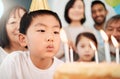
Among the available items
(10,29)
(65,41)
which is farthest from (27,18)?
(65,41)

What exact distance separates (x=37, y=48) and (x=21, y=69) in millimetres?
110

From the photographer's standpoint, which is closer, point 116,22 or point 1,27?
point 1,27

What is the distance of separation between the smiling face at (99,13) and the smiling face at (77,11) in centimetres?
6

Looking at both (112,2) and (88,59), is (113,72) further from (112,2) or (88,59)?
(112,2)

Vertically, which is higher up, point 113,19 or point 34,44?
point 113,19

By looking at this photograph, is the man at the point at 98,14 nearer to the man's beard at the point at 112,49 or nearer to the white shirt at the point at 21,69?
the man's beard at the point at 112,49

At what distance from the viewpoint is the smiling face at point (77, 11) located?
1192 mm

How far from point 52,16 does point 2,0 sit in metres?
0.23

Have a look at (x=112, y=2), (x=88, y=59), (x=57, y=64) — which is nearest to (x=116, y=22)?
(x=112, y=2)

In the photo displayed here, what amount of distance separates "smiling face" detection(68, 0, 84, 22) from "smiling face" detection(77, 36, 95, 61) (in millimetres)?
109

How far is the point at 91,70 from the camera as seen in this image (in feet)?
3.02

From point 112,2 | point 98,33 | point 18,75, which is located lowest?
point 18,75

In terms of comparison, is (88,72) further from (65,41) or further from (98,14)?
(98,14)

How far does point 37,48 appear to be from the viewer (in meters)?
1.09
